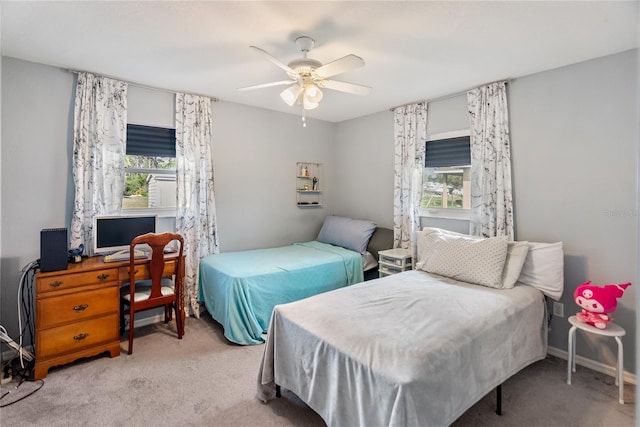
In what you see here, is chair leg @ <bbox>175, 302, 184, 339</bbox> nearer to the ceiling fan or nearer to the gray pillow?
the gray pillow

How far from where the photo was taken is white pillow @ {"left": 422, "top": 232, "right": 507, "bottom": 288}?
94.0 inches

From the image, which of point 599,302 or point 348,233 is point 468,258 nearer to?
point 599,302

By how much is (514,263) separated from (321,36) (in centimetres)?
229

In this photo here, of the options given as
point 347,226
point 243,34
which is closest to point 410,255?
point 347,226

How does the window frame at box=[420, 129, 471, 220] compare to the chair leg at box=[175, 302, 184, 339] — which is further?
the window frame at box=[420, 129, 471, 220]

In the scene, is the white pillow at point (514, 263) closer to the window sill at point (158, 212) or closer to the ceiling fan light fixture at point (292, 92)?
the ceiling fan light fixture at point (292, 92)

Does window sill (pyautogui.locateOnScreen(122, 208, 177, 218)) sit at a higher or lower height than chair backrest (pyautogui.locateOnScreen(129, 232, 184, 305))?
higher

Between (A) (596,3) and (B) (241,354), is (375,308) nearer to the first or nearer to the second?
(B) (241,354)

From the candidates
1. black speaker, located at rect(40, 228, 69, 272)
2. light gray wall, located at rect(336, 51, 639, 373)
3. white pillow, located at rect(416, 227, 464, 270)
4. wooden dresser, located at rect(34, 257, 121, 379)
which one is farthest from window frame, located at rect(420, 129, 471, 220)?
black speaker, located at rect(40, 228, 69, 272)

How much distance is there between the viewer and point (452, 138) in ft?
10.7

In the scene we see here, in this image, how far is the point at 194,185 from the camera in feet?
10.8

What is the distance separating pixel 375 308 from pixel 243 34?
2.03 metres

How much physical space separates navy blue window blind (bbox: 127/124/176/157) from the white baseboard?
412cm

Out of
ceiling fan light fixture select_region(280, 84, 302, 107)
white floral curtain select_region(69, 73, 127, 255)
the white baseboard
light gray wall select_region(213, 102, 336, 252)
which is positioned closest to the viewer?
the white baseboard
